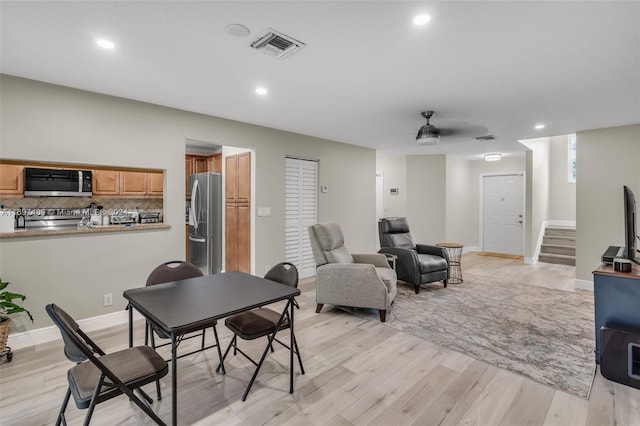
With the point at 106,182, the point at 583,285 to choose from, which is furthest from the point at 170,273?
the point at 583,285

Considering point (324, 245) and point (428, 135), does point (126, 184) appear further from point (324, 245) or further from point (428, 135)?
point (428, 135)

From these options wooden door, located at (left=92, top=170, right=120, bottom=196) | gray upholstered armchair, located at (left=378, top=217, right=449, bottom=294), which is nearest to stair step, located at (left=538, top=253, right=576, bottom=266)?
gray upholstered armchair, located at (left=378, top=217, right=449, bottom=294)

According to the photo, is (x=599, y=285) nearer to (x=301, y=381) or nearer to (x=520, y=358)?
A: (x=520, y=358)

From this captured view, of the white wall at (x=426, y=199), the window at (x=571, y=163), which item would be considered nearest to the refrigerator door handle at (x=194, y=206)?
the white wall at (x=426, y=199)

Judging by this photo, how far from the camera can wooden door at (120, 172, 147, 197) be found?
5.02 meters

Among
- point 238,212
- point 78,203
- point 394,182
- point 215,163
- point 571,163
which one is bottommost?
point 238,212

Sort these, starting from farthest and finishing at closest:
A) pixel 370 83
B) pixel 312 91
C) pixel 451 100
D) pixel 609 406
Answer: pixel 451 100 → pixel 312 91 → pixel 370 83 → pixel 609 406

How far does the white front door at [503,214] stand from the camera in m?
7.47

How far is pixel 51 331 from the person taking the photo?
290 centimetres

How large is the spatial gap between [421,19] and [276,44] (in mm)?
974

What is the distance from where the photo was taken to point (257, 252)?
4465mm

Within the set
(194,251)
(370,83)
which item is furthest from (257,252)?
(370,83)

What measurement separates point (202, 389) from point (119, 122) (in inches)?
109

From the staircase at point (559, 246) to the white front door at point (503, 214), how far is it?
0.54 metres
